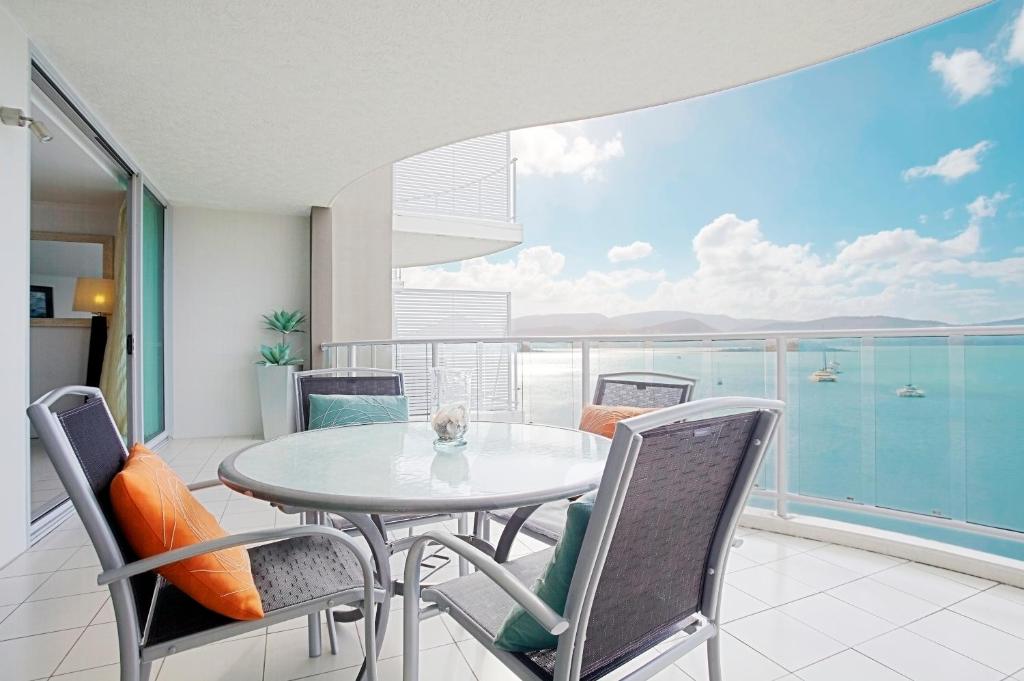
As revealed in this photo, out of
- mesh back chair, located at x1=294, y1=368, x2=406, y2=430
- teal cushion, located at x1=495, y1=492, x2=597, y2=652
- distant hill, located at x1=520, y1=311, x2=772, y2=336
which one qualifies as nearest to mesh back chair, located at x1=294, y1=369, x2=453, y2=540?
mesh back chair, located at x1=294, y1=368, x2=406, y2=430

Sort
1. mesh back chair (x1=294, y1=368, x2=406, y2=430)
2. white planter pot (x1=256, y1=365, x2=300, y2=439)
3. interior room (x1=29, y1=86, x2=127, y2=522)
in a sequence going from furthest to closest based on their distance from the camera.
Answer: white planter pot (x1=256, y1=365, x2=300, y2=439) → interior room (x1=29, y1=86, x2=127, y2=522) → mesh back chair (x1=294, y1=368, x2=406, y2=430)

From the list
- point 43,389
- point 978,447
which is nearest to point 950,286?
point 978,447

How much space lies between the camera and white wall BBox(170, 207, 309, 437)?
6020 millimetres

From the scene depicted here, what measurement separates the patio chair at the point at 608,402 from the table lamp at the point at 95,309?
3309 mm

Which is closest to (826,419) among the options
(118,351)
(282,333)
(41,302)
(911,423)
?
(911,423)

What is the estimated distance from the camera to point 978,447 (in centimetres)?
250

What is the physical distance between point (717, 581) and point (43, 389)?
3671mm

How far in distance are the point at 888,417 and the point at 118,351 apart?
5190 mm

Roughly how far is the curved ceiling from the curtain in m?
0.83

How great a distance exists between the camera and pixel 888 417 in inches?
107

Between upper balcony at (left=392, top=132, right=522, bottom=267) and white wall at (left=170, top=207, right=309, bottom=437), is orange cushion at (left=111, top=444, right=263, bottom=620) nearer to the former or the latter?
white wall at (left=170, top=207, right=309, bottom=437)

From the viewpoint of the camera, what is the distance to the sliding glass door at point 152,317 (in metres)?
4.93

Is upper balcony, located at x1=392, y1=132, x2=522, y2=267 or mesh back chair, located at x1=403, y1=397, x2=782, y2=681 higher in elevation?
upper balcony, located at x1=392, y1=132, x2=522, y2=267

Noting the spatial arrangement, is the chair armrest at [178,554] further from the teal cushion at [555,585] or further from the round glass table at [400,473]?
the teal cushion at [555,585]
